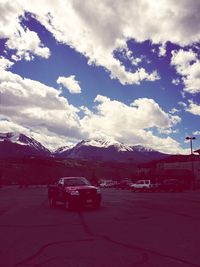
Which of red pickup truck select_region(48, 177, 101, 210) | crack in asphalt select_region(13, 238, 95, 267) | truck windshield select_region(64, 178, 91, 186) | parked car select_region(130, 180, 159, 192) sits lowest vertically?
crack in asphalt select_region(13, 238, 95, 267)

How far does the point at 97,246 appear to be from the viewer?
9531 millimetres

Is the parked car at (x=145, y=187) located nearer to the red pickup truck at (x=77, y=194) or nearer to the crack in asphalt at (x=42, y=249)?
the red pickup truck at (x=77, y=194)

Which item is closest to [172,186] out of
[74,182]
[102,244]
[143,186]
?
[143,186]

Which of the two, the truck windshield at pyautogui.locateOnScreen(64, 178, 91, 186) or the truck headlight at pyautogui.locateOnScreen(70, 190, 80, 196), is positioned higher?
the truck windshield at pyautogui.locateOnScreen(64, 178, 91, 186)

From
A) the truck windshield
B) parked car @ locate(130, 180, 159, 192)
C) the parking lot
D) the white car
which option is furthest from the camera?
the white car

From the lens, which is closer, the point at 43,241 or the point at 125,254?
the point at 125,254

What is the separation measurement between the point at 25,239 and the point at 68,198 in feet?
36.9

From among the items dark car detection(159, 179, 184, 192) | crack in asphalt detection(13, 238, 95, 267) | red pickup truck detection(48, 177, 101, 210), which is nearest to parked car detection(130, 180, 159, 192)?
dark car detection(159, 179, 184, 192)

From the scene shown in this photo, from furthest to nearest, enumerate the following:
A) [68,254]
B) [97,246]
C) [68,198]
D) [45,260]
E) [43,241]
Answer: [68,198] < [43,241] < [97,246] < [68,254] < [45,260]

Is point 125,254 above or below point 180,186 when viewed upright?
below

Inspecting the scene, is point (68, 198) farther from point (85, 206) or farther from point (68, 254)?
point (68, 254)

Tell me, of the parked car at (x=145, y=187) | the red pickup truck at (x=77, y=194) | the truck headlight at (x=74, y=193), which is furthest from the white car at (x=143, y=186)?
the truck headlight at (x=74, y=193)

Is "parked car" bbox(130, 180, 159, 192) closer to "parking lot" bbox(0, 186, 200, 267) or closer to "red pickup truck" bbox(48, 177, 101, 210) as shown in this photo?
"red pickup truck" bbox(48, 177, 101, 210)

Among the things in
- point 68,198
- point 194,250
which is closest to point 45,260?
point 194,250
